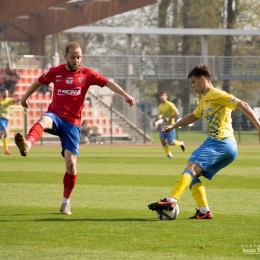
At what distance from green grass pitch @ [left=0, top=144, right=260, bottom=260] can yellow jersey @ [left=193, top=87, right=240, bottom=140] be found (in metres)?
0.99

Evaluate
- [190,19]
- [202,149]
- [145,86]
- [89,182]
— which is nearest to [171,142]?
[89,182]

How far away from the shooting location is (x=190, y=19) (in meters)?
59.9

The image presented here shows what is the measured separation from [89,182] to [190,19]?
155 feet

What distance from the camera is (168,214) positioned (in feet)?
27.7

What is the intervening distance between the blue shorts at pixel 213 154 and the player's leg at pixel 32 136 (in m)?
1.72

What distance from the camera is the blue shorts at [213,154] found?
332 inches

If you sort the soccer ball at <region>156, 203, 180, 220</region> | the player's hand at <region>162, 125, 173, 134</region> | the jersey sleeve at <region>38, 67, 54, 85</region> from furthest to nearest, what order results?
the jersey sleeve at <region>38, 67, 54, 85</region> < the player's hand at <region>162, 125, 173, 134</region> < the soccer ball at <region>156, 203, 180, 220</region>

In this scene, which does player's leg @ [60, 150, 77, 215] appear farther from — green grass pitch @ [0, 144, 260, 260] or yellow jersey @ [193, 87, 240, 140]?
yellow jersey @ [193, 87, 240, 140]

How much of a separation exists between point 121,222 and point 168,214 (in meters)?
0.53

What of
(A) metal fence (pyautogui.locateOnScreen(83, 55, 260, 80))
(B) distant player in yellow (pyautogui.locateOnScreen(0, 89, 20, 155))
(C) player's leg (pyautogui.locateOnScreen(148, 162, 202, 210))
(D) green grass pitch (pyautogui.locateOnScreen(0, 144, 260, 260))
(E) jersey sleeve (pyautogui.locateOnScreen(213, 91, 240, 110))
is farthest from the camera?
(A) metal fence (pyautogui.locateOnScreen(83, 55, 260, 80))

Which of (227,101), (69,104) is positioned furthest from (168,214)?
(69,104)

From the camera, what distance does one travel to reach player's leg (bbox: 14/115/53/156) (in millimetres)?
8109

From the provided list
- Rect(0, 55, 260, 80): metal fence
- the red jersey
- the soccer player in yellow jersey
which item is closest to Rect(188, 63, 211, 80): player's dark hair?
the soccer player in yellow jersey

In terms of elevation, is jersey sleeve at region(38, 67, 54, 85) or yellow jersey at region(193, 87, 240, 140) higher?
jersey sleeve at region(38, 67, 54, 85)
